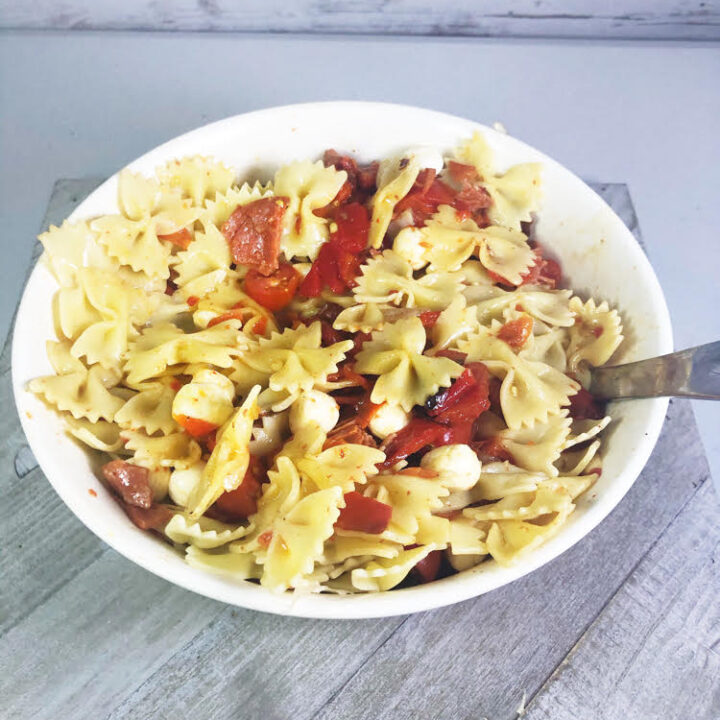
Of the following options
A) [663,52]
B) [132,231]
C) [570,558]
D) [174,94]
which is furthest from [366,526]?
[663,52]

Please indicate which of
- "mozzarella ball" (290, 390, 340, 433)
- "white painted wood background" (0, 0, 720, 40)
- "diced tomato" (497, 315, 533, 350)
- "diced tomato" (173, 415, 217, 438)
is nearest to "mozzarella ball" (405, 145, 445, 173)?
"diced tomato" (497, 315, 533, 350)

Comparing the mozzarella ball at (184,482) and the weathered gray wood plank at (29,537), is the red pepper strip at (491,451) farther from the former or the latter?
the weathered gray wood plank at (29,537)

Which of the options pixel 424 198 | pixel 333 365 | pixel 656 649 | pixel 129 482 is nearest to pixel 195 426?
Answer: pixel 129 482

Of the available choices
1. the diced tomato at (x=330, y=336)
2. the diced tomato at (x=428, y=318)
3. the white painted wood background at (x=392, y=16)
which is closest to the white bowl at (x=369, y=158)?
the diced tomato at (x=428, y=318)

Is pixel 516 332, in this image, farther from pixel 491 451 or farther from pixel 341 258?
pixel 341 258

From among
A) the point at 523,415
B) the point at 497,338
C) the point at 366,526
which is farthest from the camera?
the point at 497,338

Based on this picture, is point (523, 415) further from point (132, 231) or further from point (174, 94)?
point (174, 94)
